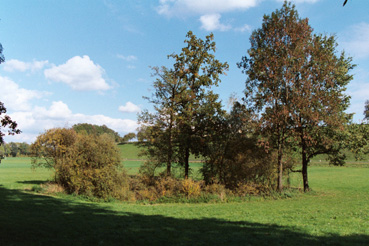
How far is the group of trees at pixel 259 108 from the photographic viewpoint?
914 inches

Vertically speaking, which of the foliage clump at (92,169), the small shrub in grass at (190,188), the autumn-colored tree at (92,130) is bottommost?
the small shrub in grass at (190,188)

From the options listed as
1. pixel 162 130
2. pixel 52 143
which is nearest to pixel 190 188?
pixel 162 130

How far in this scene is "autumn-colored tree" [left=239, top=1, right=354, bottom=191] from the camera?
23.0 m

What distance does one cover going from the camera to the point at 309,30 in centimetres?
2370

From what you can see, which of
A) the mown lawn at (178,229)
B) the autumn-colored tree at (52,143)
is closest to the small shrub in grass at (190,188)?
the mown lawn at (178,229)

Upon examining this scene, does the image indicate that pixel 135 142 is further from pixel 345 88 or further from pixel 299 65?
pixel 345 88

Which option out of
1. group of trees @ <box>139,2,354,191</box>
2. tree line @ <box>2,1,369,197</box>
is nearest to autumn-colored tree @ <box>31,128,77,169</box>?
tree line @ <box>2,1,369,197</box>

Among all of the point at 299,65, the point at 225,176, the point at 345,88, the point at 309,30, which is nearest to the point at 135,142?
the point at 225,176

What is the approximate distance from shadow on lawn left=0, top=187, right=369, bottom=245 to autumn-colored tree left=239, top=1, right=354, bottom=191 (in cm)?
1391

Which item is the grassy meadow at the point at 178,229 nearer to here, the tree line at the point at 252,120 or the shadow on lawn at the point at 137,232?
the shadow on lawn at the point at 137,232

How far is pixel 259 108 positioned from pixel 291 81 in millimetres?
Result: 3710

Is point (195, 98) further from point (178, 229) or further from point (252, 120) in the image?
point (178, 229)

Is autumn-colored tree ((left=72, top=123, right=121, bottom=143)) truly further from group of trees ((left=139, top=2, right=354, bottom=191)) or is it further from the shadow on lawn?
the shadow on lawn

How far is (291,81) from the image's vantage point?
23.9m
